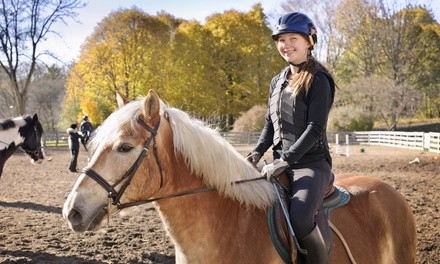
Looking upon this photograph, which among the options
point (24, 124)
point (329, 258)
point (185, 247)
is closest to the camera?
point (185, 247)

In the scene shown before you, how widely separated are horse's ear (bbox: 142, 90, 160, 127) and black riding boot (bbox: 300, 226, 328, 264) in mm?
1246

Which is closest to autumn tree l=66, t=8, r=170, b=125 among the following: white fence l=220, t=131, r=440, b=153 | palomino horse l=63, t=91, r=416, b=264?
white fence l=220, t=131, r=440, b=153

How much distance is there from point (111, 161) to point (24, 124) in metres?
8.35

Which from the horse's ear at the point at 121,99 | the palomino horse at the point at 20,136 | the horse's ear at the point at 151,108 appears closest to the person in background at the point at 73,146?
the palomino horse at the point at 20,136

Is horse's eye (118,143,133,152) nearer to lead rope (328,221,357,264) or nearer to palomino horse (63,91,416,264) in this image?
palomino horse (63,91,416,264)

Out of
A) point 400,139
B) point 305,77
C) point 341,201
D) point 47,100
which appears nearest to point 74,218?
point 305,77

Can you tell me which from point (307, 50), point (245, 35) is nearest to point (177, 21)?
point (245, 35)

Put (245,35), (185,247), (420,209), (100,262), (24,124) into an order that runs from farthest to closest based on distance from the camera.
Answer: (245,35) → (24,124) → (420,209) → (100,262) → (185,247)

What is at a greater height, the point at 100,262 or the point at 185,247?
the point at 185,247

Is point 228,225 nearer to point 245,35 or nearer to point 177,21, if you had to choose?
point 245,35

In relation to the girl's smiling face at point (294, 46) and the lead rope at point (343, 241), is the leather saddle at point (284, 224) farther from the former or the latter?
the girl's smiling face at point (294, 46)

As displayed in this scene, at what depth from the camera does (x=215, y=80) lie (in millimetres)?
34938

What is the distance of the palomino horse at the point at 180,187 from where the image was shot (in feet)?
7.86

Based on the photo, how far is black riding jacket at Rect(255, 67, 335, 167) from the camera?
2.75 meters
